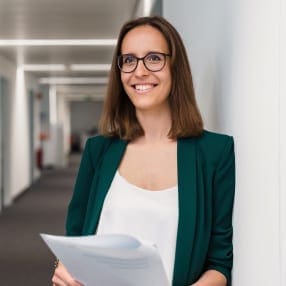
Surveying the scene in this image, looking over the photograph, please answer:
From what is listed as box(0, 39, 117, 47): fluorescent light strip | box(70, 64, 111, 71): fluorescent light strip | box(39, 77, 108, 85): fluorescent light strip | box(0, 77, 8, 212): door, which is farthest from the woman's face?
box(39, 77, 108, 85): fluorescent light strip

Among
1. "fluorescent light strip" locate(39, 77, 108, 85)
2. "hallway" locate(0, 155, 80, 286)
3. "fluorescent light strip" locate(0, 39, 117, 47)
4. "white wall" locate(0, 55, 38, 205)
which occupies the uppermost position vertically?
"fluorescent light strip" locate(0, 39, 117, 47)

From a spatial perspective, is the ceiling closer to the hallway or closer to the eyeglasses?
the hallway

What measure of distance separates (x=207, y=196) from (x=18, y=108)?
9165 mm

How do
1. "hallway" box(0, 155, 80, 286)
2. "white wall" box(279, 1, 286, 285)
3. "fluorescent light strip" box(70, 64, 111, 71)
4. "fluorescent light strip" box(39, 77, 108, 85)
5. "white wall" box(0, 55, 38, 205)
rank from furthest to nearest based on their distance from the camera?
"fluorescent light strip" box(39, 77, 108, 85)
"fluorescent light strip" box(70, 64, 111, 71)
"white wall" box(0, 55, 38, 205)
"hallway" box(0, 155, 80, 286)
"white wall" box(279, 1, 286, 285)

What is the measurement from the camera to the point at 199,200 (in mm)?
1361

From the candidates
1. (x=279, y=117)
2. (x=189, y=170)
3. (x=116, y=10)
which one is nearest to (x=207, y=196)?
(x=189, y=170)

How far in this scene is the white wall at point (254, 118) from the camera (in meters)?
1.04


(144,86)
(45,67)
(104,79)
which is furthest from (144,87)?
(104,79)

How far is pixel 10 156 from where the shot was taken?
9.39m

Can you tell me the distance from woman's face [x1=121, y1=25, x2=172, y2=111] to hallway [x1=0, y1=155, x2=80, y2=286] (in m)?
3.50

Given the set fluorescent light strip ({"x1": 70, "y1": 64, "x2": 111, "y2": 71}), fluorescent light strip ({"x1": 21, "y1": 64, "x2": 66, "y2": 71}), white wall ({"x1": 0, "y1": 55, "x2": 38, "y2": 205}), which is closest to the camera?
white wall ({"x1": 0, "y1": 55, "x2": 38, "y2": 205})

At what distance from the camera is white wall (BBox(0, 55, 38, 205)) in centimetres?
925

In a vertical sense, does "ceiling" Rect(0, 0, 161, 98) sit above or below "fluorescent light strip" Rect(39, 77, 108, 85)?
above

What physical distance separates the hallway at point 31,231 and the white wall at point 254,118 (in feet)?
11.4
